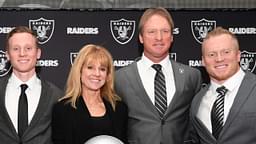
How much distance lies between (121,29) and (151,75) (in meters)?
1.18

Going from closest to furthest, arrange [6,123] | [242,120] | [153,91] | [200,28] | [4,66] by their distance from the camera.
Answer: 1. [242,120]
2. [6,123]
3. [153,91]
4. [4,66]
5. [200,28]

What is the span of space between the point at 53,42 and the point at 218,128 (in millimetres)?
2060

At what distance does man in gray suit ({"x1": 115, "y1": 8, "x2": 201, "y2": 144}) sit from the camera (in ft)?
11.5

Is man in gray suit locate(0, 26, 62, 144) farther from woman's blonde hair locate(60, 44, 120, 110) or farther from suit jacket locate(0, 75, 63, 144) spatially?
A: woman's blonde hair locate(60, 44, 120, 110)

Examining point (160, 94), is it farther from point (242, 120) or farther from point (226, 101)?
point (242, 120)

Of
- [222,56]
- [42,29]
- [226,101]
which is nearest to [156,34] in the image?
[222,56]

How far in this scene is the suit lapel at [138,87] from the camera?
348 centimetres

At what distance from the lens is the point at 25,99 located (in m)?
3.37

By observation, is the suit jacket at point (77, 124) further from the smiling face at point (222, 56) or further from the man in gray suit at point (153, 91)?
the smiling face at point (222, 56)

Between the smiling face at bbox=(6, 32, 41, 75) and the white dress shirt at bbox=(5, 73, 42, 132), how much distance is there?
88mm

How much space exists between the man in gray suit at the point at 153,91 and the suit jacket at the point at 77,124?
254 mm

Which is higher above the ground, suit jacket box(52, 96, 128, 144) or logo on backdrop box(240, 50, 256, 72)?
logo on backdrop box(240, 50, 256, 72)

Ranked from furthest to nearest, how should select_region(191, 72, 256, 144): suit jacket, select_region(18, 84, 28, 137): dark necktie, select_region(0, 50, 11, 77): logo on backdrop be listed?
select_region(0, 50, 11, 77): logo on backdrop
select_region(18, 84, 28, 137): dark necktie
select_region(191, 72, 256, 144): suit jacket

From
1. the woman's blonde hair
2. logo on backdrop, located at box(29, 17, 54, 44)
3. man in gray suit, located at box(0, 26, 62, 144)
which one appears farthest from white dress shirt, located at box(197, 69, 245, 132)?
logo on backdrop, located at box(29, 17, 54, 44)
